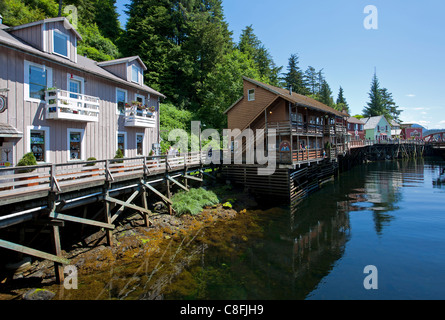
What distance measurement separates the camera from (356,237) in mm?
13867

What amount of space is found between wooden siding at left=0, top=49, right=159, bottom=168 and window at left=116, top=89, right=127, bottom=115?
1.09 ft

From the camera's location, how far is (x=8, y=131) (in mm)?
10586

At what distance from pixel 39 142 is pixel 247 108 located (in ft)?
61.7

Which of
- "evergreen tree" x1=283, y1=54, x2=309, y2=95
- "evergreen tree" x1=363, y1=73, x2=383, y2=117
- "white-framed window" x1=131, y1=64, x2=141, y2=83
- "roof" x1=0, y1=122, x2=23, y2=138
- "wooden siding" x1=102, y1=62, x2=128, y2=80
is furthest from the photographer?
"evergreen tree" x1=363, y1=73, x2=383, y2=117

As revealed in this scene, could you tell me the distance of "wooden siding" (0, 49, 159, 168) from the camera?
11195 millimetres

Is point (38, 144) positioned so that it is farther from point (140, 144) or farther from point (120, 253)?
point (140, 144)

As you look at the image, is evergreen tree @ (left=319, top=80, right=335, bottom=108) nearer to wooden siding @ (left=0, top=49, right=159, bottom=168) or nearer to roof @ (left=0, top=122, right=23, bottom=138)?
wooden siding @ (left=0, top=49, right=159, bottom=168)

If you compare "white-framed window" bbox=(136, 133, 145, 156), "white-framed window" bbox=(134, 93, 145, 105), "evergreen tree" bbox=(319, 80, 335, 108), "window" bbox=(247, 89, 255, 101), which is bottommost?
"white-framed window" bbox=(136, 133, 145, 156)

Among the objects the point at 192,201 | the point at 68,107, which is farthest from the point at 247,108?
the point at 68,107

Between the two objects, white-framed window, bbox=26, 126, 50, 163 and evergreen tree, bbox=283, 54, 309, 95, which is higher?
evergreen tree, bbox=283, 54, 309, 95

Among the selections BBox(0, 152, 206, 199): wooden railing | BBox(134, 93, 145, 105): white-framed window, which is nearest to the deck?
BBox(0, 152, 206, 199): wooden railing

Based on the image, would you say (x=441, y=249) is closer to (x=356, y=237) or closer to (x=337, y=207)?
(x=356, y=237)

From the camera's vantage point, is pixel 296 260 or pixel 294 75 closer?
pixel 296 260
